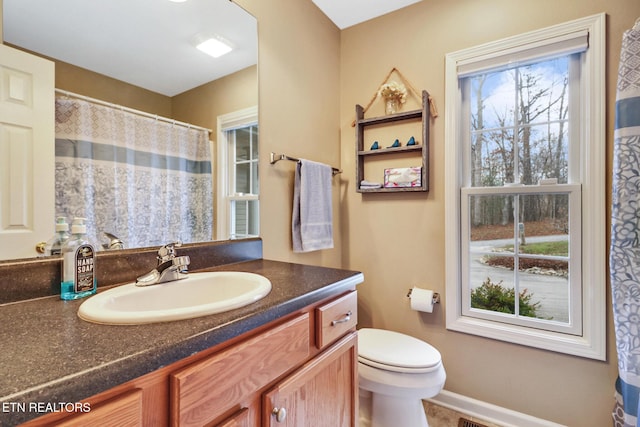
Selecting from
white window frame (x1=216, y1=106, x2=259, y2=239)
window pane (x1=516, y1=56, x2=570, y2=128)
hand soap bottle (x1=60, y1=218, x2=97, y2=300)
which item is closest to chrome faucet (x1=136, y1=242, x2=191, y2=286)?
hand soap bottle (x1=60, y1=218, x2=97, y2=300)

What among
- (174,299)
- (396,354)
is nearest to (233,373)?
(174,299)

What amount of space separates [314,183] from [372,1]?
3.78ft

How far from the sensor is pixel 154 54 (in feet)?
3.46

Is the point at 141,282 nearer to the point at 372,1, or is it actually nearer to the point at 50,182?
the point at 50,182

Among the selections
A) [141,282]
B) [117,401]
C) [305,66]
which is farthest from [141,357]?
[305,66]

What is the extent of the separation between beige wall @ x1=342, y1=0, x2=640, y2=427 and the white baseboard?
32mm

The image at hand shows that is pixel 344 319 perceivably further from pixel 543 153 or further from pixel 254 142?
pixel 543 153

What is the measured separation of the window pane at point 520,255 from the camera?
1.49m

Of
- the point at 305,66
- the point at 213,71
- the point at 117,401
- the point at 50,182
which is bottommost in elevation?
the point at 117,401

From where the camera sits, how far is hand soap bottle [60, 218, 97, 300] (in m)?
0.77

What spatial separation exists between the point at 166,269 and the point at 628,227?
67.9 inches

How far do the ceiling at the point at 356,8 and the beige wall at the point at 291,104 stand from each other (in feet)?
0.17

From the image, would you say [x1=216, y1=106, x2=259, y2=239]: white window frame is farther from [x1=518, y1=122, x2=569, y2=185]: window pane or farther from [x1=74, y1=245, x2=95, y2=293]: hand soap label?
[x1=518, y1=122, x2=569, y2=185]: window pane

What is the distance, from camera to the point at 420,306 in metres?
1.68
